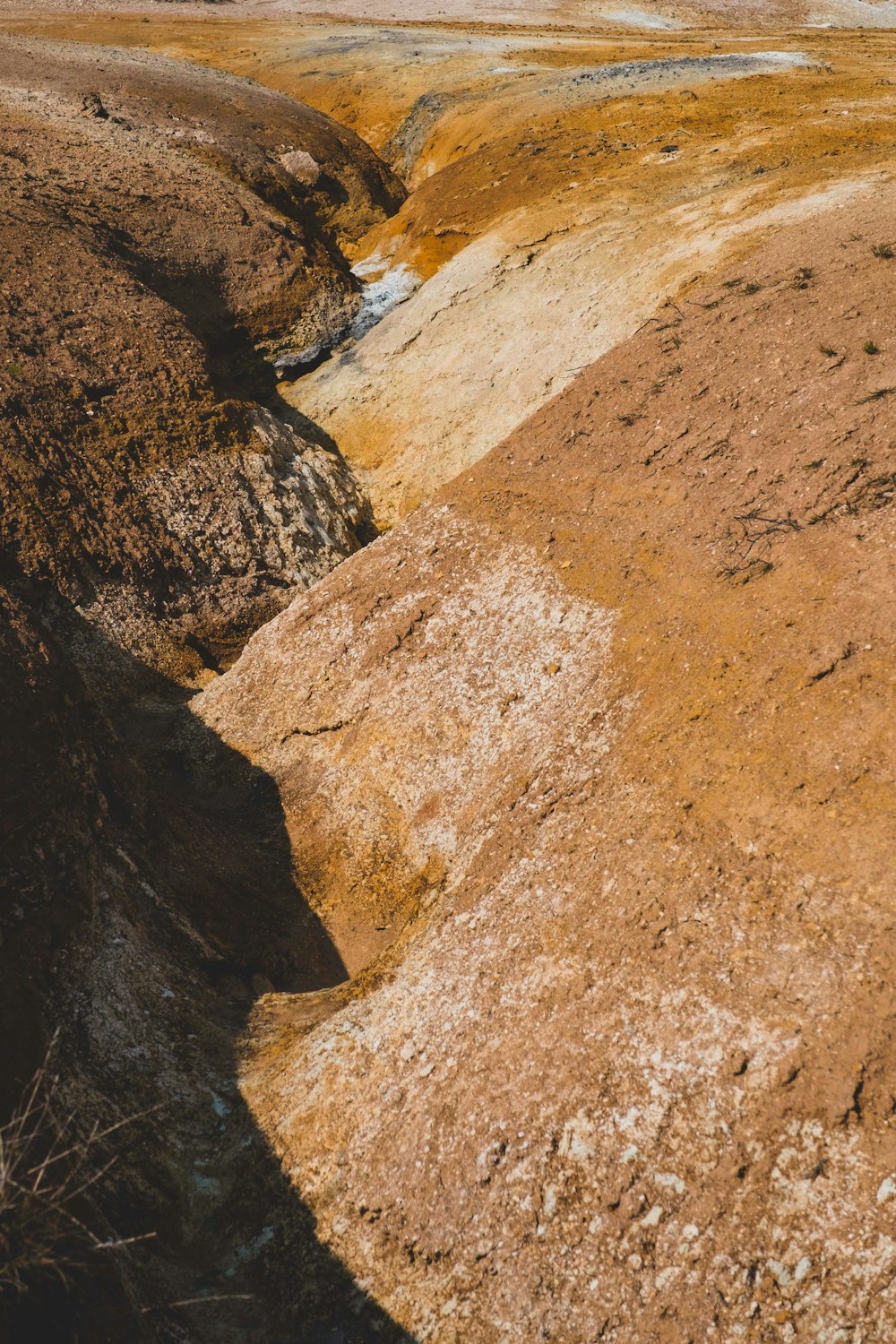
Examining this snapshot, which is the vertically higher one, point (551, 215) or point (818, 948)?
point (551, 215)

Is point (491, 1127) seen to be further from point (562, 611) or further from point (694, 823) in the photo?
point (562, 611)

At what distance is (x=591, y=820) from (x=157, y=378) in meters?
8.27

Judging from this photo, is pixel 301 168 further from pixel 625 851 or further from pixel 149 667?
pixel 625 851

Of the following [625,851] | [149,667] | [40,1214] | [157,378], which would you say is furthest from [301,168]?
[40,1214]

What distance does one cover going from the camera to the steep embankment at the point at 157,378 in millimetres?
9836

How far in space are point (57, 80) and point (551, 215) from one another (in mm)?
11591

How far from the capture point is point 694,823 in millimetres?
5328

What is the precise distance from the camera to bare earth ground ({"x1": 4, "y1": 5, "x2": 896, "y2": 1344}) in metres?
4.21

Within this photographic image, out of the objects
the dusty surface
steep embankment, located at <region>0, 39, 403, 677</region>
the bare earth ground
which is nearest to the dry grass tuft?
the bare earth ground

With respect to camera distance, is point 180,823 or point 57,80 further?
point 57,80

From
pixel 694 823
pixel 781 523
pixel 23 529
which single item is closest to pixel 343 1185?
pixel 694 823

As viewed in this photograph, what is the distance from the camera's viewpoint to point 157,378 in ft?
36.6

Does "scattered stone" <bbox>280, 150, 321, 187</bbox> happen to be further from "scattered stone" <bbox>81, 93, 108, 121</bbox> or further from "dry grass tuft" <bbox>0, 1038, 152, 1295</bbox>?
"dry grass tuft" <bbox>0, 1038, 152, 1295</bbox>

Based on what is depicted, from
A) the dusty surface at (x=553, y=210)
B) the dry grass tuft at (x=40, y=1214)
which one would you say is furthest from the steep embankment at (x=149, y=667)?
the dusty surface at (x=553, y=210)
